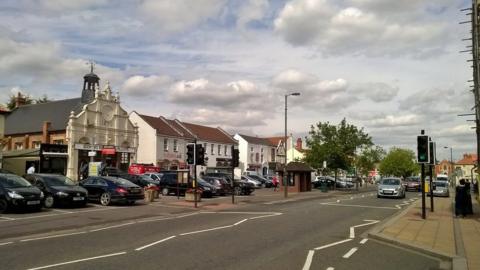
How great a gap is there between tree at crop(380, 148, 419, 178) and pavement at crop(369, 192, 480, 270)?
96.1 m

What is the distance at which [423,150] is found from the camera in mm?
19828

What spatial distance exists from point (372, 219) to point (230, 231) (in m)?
7.87

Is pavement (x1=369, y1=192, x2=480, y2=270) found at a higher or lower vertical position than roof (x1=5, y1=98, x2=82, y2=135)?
lower

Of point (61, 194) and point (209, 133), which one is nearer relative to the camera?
point (61, 194)

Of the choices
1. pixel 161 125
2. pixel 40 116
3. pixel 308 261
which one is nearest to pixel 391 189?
pixel 308 261

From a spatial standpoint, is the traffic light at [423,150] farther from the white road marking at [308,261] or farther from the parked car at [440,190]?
the parked car at [440,190]

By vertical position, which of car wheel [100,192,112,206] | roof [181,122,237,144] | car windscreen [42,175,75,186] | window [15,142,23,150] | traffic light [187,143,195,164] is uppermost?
roof [181,122,237,144]

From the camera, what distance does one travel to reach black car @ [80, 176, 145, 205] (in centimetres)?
2494

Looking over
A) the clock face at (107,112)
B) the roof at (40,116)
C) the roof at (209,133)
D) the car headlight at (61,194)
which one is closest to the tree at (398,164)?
the roof at (209,133)

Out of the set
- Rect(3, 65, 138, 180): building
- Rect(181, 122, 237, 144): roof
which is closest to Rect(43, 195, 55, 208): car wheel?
Rect(3, 65, 138, 180): building

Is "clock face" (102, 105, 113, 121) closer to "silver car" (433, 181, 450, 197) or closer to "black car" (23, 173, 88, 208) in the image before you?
"black car" (23, 173, 88, 208)

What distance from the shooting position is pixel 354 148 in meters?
54.3

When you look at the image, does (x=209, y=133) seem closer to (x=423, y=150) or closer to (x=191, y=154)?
(x=191, y=154)

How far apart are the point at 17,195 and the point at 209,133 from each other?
57.1 metres
